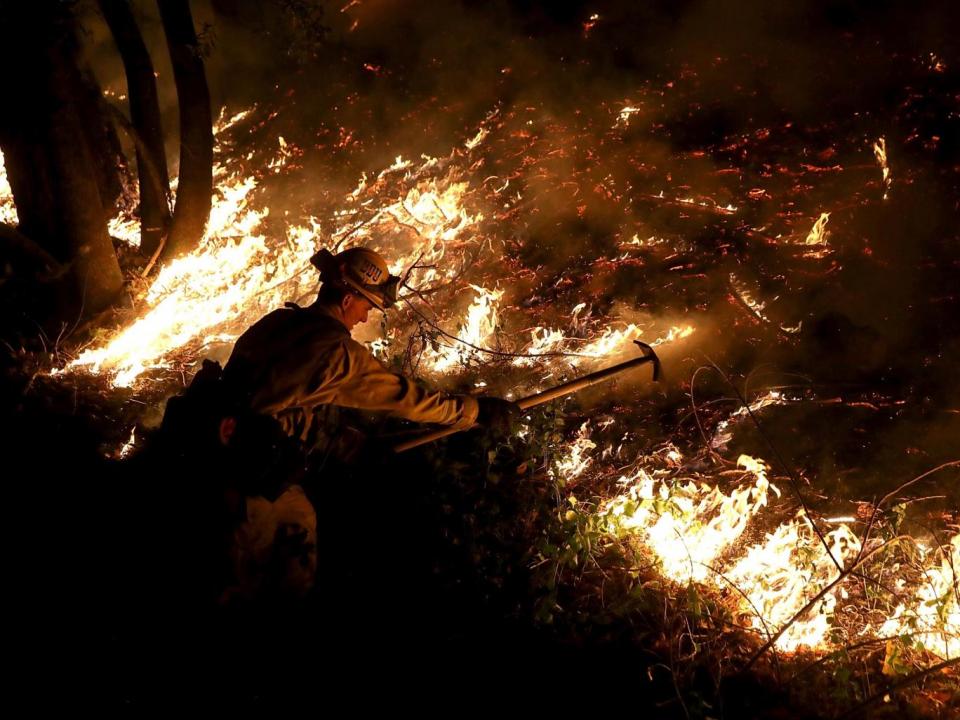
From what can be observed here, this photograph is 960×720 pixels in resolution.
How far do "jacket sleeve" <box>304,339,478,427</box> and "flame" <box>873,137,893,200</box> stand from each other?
4.38 metres

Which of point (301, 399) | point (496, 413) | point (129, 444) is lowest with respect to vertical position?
point (129, 444)

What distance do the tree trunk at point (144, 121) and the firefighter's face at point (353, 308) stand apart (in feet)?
16.4

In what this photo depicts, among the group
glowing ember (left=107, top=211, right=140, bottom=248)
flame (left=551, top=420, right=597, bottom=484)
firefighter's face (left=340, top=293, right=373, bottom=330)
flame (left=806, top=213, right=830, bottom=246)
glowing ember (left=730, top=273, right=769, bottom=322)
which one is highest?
Answer: firefighter's face (left=340, top=293, right=373, bottom=330)

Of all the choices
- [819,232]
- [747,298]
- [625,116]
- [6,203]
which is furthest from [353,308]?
[6,203]

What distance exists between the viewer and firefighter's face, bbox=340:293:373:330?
3744 millimetres

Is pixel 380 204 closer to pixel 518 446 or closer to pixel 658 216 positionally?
pixel 658 216

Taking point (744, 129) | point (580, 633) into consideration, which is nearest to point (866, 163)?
point (744, 129)

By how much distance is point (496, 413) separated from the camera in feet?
12.9

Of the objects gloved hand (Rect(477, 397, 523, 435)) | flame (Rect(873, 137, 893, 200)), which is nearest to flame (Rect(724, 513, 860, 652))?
gloved hand (Rect(477, 397, 523, 435))

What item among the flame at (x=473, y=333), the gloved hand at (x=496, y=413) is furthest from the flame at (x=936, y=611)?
the flame at (x=473, y=333)

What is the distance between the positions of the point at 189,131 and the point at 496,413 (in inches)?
213

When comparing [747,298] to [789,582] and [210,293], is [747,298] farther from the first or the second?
[210,293]

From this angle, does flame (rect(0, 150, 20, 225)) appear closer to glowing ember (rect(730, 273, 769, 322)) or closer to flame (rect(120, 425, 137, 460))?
flame (rect(120, 425, 137, 460))

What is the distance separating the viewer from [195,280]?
7469 mm
